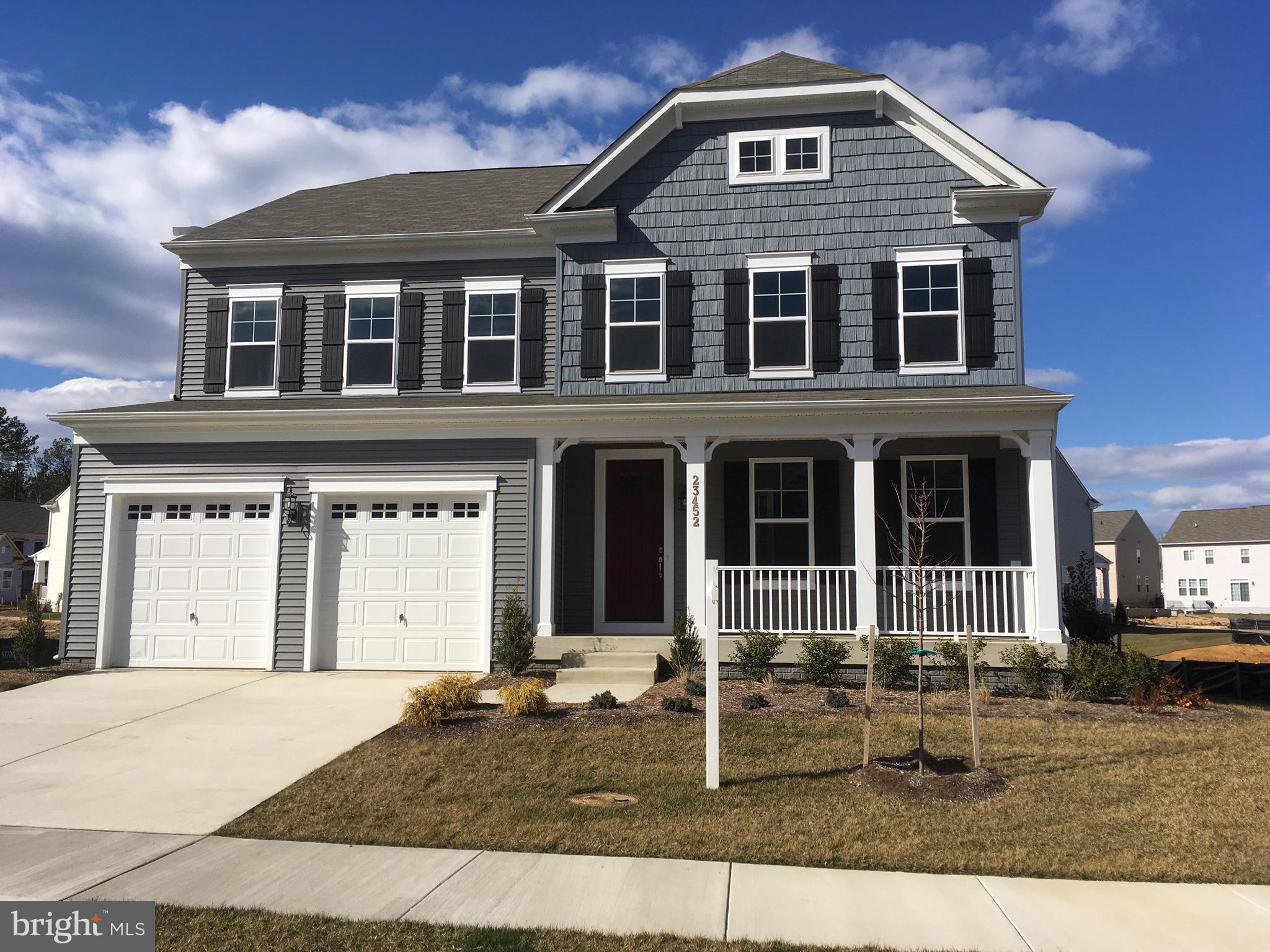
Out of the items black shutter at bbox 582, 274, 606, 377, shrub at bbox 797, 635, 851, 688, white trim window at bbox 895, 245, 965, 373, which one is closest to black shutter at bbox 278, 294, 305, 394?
black shutter at bbox 582, 274, 606, 377

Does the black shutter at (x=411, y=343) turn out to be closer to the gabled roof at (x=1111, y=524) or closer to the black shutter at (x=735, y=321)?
the black shutter at (x=735, y=321)

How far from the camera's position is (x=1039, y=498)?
35.0 ft

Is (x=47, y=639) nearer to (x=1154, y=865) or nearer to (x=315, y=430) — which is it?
(x=315, y=430)

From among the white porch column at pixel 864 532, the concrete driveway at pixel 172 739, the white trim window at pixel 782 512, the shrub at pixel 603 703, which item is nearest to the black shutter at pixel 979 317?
the white porch column at pixel 864 532

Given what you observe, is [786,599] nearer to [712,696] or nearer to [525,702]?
[525,702]

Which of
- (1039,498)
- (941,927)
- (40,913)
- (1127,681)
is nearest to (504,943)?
(941,927)

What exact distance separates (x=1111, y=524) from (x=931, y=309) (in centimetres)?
5054

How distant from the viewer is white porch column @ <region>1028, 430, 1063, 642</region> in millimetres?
10508

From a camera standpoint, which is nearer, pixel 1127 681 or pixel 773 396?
pixel 1127 681

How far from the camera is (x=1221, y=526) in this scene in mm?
54688

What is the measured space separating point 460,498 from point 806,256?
6067mm

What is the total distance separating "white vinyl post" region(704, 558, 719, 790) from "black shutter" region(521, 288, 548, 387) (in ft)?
22.9

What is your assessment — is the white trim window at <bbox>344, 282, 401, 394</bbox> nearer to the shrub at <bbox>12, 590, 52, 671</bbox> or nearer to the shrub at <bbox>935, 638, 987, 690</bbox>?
the shrub at <bbox>12, 590, 52, 671</bbox>

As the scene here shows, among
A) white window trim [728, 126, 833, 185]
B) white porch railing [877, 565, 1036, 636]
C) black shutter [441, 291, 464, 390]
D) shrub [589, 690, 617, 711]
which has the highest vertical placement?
white window trim [728, 126, 833, 185]
